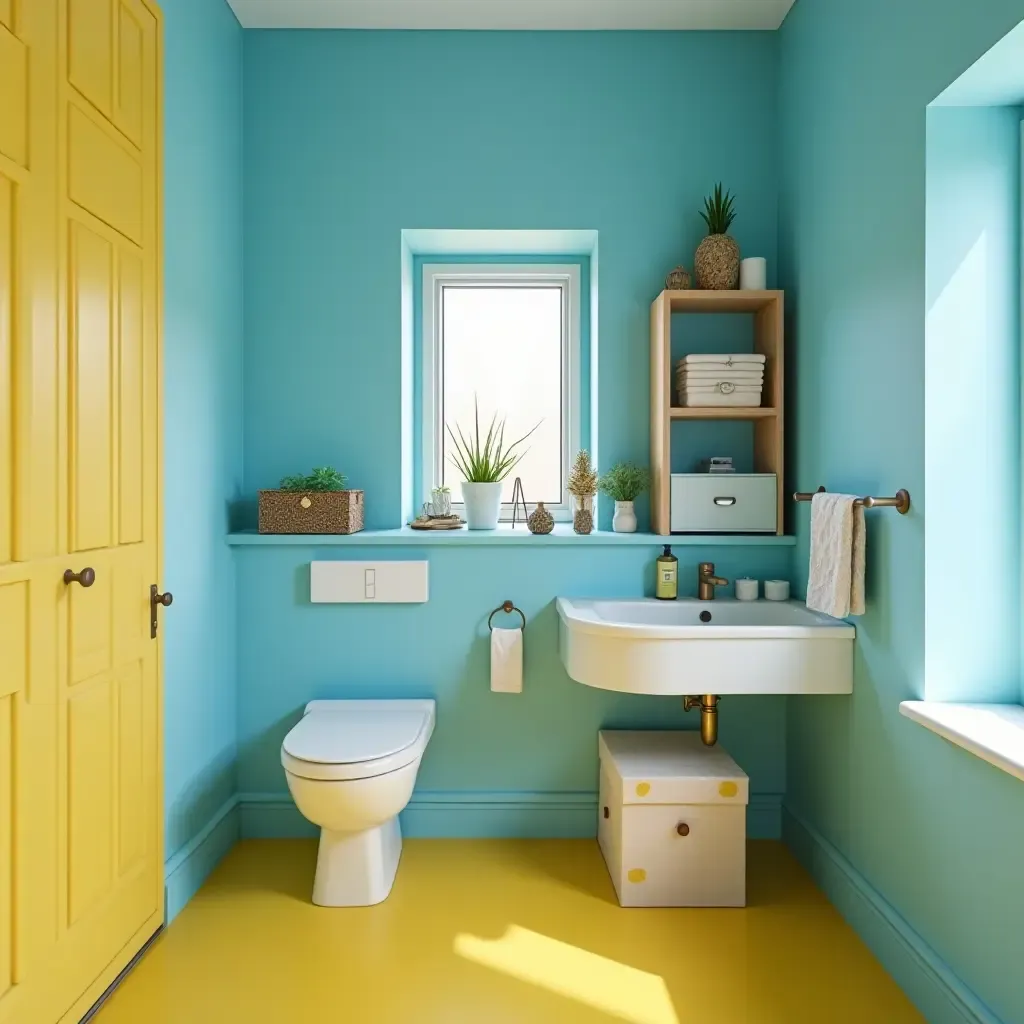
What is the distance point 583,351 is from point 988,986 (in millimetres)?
2279

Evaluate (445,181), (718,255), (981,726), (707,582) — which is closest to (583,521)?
(707,582)

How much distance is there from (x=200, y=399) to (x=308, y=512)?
0.48m

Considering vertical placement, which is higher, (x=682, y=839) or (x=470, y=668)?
(x=470, y=668)

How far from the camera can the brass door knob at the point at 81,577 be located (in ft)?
5.34

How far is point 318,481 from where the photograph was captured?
8.60ft

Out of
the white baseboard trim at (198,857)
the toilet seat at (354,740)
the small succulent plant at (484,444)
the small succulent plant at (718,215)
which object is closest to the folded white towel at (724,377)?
the small succulent plant at (718,215)

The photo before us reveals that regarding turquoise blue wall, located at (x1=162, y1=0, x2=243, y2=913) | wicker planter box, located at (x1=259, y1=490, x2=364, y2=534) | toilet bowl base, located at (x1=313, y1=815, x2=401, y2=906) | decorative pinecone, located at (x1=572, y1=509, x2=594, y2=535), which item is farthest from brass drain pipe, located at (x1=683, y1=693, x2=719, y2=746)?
turquoise blue wall, located at (x1=162, y1=0, x2=243, y2=913)

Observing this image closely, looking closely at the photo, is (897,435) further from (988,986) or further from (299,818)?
(299,818)

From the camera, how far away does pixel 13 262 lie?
145 cm

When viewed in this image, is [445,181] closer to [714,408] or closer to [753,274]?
[753,274]

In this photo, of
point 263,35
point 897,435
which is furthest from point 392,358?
point 897,435

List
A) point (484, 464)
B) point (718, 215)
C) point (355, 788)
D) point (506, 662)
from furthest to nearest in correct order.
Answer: point (484, 464)
point (718, 215)
point (506, 662)
point (355, 788)

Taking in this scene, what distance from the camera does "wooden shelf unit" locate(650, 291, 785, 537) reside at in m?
2.58

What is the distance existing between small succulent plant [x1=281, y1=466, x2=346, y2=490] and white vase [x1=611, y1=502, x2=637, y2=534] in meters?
0.94
